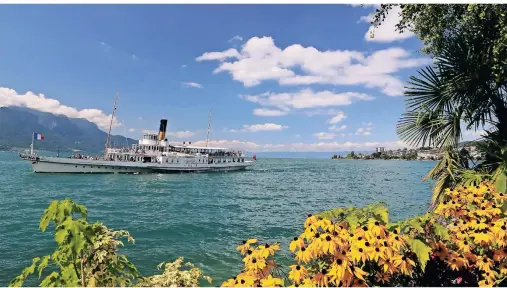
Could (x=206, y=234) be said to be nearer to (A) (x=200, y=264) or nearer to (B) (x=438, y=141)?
(A) (x=200, y=264)

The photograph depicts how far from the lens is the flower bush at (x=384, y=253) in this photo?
102 inches

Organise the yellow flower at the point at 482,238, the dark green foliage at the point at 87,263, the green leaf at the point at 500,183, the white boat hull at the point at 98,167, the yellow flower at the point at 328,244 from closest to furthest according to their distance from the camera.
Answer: the yellow flower at the point at 328,244 < the yellow flower at the point at 482,238 < the dark green foliage at the point at 87,263 < the green leaf at the point at 500,183 < the white boat hull at the point at 98,167

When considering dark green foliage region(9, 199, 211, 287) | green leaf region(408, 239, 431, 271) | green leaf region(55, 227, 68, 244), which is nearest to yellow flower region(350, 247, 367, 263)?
green leaf region(408, 239, 431, 271)

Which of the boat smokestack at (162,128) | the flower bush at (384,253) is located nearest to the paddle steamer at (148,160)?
the boat smokestack at (162,128)

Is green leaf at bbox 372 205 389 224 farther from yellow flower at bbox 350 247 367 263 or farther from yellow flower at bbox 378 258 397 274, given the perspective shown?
yellow flower at bbox 350 247 367 263

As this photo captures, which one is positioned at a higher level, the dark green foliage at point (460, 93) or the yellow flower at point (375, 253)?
the dark green foliage at point (460, 93)

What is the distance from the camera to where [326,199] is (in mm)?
35312

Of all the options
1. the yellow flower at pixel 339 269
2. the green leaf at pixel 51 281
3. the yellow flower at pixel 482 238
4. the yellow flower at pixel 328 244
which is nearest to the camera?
the yellow flower at pixel 339 269

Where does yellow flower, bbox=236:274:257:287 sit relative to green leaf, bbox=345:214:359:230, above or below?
below

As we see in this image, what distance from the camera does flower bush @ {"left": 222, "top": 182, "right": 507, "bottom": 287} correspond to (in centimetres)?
258

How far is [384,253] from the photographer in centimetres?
271

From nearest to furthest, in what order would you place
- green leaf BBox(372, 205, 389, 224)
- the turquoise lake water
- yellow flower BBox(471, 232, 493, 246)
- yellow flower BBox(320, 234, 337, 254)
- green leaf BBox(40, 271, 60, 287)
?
yellow flower BBox(320, 234, 337, 254) → green leaf BBox(372, 205, 389, 224) → yellow flower BBox(471, 232, 493, 246) → green leaf BBox(40, 271, 60, 287) → the turquoise lake water

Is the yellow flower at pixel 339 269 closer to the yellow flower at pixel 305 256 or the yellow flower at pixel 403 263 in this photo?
the yellow flower at pixel 305 256

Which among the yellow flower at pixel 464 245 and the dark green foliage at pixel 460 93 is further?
the dark green foliage at pixel 460 93
